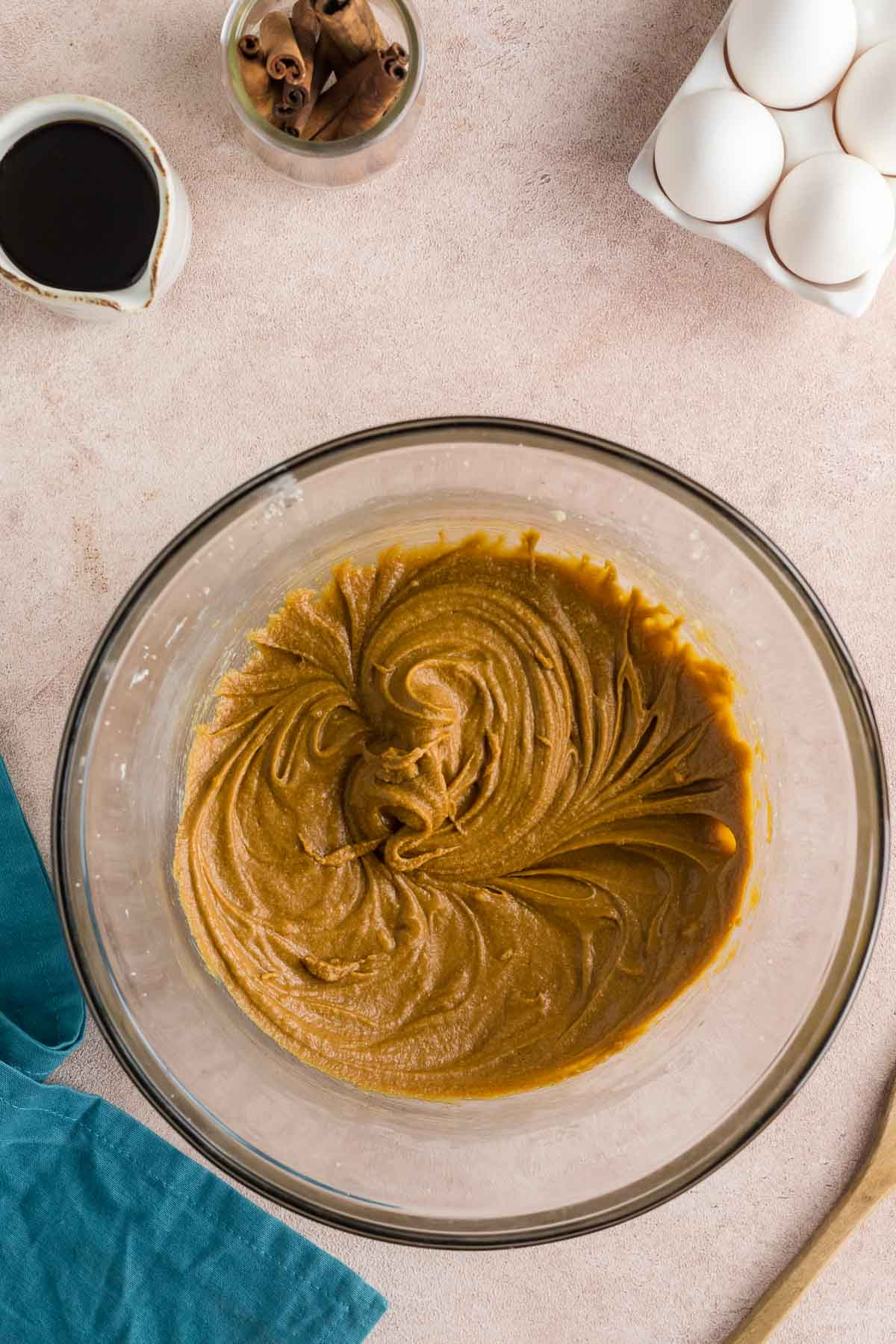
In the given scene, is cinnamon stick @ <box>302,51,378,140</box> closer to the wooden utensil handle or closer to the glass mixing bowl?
the glass mixing bowl

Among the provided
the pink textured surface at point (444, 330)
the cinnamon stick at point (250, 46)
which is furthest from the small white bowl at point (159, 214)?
the cinnamon stick at point (250, 46)

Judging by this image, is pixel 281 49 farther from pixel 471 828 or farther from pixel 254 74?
pixel 471 828

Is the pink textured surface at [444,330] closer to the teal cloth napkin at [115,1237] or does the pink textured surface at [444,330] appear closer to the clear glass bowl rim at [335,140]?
the clear glass bowl rim at [335,140]

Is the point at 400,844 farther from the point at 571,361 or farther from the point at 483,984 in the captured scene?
the point at 571,361

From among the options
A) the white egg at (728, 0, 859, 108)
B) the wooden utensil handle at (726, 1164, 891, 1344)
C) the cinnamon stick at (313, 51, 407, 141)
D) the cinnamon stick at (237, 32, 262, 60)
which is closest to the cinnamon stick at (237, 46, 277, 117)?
the cinnamon stick at (237, 32, 262, 60)

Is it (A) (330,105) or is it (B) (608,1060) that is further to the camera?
(A) (330,105)

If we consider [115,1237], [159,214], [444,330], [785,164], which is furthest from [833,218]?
[115,1237]
